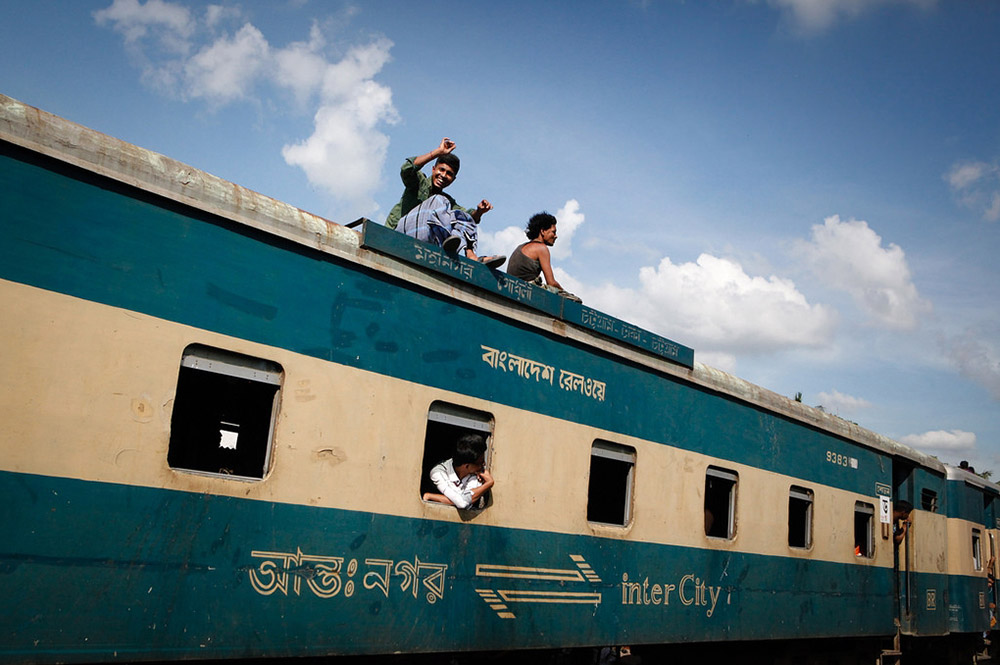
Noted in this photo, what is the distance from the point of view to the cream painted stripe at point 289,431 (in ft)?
11.4

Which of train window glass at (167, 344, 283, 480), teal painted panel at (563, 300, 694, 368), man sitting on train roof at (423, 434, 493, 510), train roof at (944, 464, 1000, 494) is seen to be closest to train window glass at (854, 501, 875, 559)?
train roof at (944, 464, 1000, 494)

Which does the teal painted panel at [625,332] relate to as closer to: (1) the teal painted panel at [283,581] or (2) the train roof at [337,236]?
(2) the train roof at [337,236]

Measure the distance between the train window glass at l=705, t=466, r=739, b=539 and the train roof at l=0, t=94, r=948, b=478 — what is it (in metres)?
0.81

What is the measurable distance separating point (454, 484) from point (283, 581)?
140cm

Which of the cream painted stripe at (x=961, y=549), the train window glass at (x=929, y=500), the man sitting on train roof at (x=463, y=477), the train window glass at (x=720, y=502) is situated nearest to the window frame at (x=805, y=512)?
the train window glass at (x=720, y=502)

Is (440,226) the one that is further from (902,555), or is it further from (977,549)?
(977,549)

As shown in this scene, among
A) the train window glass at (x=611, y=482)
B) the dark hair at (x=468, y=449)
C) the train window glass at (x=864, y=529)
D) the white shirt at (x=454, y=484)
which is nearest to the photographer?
the white shirt at (x=454, y=484)

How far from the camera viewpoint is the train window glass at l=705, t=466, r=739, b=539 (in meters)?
7.98

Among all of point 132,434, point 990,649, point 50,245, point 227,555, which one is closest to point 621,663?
point 227,555

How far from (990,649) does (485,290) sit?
597 inches

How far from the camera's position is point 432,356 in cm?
518

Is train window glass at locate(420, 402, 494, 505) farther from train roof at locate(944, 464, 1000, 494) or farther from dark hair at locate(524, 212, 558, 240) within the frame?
train roof at locate(944, 464, 1000, 494)

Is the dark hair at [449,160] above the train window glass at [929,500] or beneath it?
above

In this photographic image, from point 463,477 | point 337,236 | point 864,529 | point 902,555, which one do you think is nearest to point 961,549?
point 902,555
